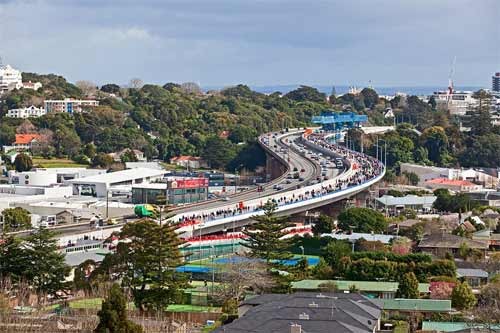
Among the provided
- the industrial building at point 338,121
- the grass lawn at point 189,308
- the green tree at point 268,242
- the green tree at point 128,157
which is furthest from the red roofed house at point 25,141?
the grass lawn at point 189,308

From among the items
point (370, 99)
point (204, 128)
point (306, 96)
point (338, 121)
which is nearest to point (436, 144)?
point (338, 121)

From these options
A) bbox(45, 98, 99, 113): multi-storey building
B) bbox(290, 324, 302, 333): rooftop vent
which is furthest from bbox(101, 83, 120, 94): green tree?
bbox(290, 324, 302, 333): rooftop vent

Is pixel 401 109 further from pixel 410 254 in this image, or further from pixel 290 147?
pixel 410 254

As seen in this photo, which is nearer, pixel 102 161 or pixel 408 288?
pixel 408 288

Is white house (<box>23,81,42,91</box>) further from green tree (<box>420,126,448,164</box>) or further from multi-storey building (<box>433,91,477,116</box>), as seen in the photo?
multi-storey building (<box>433,91,477,116</box>)

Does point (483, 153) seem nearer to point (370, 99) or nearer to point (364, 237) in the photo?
point (364, 237)

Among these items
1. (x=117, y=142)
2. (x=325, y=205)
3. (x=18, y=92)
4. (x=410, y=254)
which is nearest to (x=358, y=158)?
(x=117, y=142)
